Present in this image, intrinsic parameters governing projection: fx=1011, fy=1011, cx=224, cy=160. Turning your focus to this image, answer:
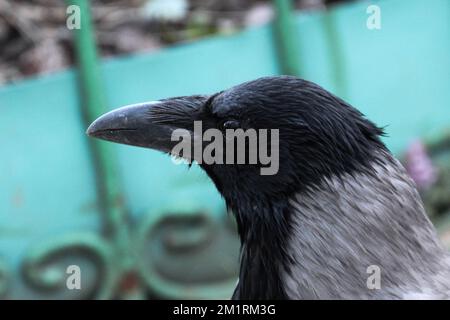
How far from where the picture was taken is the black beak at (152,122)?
1.96 metres

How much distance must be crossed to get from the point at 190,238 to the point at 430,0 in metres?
1.33

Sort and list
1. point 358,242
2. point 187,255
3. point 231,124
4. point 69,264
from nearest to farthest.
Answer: point 358,242 → point 231,124 → point 69,264 → point 187,255

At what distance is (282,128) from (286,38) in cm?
181

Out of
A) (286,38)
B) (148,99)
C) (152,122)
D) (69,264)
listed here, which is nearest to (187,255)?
(69,264)

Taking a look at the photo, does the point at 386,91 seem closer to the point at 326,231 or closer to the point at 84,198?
the point at 84,198

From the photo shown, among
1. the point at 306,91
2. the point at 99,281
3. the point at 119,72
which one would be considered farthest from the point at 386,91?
the point at 306,91

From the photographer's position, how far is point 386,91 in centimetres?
374

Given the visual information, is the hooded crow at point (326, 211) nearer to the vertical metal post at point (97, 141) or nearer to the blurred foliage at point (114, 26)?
the vertical metal post at point (97, 141)

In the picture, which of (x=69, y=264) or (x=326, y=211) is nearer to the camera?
(x=326, y=211)

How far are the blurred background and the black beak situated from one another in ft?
4.34
